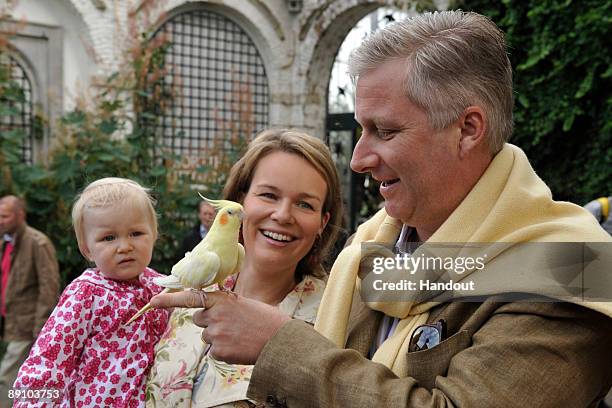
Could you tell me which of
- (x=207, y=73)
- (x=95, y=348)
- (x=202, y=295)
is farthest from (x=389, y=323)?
(x=207, y=73)

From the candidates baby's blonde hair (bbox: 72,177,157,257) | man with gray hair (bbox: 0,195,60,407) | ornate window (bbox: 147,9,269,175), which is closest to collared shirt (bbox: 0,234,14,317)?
man with gray hair (bbox: 0,195,60,407)

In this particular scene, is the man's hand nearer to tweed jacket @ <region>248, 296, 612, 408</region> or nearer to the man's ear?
tweed jacket @ <region>248, 296, 612, 408</region>

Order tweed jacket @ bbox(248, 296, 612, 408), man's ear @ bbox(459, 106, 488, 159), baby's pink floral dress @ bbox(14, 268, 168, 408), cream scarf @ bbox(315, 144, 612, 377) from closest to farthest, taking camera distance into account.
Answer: tweed jacket @ bbox(248, 296, 612, 408), cream scarf @ bbox(315, 144, 612, 377), man's ear @ bbox(459, 106, 488, 159), baby's pink floral dress @ bbox(14, 268, 168, 408)

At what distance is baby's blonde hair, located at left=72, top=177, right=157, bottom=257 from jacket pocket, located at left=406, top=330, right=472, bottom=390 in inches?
44.6

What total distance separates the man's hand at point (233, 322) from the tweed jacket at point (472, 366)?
0.03 m

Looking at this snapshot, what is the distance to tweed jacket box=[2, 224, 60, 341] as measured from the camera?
5.61 m

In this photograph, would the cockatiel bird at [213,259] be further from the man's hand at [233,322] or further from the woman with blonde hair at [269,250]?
the woman with blonde hair at [269,250]

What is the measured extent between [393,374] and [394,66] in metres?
0.70

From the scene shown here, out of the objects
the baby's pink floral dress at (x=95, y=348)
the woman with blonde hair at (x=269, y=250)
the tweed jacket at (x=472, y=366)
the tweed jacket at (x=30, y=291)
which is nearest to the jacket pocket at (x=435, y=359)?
the tweed jacket at (x=472, y=366)

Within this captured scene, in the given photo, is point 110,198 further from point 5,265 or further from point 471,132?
point 5,265

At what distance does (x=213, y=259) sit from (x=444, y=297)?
1.75 ft

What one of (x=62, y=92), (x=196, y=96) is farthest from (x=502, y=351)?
(x=196, y=96)

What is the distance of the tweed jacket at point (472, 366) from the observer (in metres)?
1.25

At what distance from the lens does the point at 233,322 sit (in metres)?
1.46
